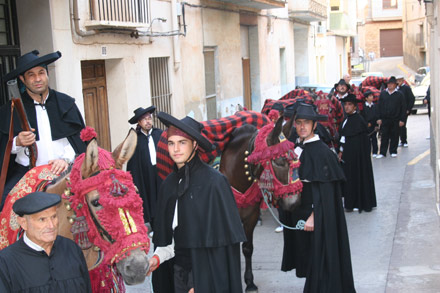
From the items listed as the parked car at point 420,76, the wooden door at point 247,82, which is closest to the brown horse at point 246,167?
the wooden door at point 247,82

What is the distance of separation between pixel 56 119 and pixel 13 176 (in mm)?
567

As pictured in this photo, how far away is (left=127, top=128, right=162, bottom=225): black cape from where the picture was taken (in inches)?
386

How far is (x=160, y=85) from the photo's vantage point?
556 inches

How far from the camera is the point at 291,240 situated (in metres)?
6.86

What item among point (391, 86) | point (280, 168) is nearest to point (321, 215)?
point (280, 168)

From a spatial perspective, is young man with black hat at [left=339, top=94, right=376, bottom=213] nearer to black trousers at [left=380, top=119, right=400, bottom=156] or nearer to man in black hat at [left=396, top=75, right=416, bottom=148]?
black trousers at [left=380, top=119, right=400, bottom=156]

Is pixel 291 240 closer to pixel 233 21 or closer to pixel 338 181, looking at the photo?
pixel 338 181

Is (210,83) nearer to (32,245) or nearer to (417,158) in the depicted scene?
(417,158)

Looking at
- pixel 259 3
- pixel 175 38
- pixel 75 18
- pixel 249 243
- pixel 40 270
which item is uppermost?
pixel 259 3

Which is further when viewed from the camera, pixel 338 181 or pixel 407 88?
pixel 407 88

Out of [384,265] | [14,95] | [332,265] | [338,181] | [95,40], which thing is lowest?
[384,265]

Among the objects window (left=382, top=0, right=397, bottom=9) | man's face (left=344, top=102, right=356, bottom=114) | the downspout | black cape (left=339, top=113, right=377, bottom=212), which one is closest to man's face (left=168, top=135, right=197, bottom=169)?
black cape (left=339, top=113, right=377, bottom=212)

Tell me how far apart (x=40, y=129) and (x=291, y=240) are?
3194 mm

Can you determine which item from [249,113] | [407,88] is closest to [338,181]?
[249,113]
